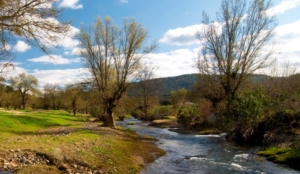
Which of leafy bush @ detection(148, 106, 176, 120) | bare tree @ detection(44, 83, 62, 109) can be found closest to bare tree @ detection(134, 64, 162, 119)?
leafy bush @ detection(148, 106, 176, 120)

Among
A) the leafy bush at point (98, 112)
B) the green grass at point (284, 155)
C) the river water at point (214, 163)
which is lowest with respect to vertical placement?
the river water at point (214, 163)

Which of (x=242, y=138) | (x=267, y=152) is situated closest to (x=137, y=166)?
(x=267, y=152)

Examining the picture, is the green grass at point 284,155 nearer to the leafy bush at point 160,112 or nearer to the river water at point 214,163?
the river water at point 214,163

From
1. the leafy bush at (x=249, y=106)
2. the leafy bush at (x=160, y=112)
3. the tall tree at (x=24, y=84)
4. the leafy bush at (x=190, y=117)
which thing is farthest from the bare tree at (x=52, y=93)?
the leafy bush at (x=249, y=106)

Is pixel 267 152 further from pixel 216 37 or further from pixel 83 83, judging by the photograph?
pixel 83 83

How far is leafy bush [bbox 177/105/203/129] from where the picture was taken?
1603 inches

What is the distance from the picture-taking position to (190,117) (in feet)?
139

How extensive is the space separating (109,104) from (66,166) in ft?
61.5

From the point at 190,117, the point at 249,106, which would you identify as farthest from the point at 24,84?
the point at 249,106

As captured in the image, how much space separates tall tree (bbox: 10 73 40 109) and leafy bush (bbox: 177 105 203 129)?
6031cm

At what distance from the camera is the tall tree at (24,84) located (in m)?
83.6

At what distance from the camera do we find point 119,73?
97.4 ft

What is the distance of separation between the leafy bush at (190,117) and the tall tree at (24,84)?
60.3m

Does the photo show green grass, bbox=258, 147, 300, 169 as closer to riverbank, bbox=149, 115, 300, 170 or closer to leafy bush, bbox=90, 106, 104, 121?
riverbank, bbox=149, 115, 300, 170
